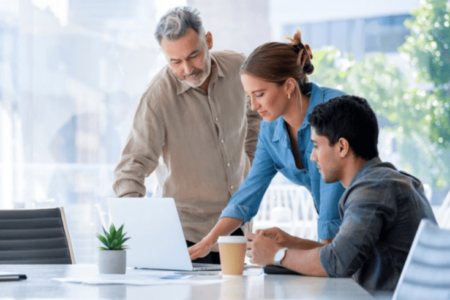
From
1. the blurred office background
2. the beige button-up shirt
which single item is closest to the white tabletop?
the beige button-up shirt

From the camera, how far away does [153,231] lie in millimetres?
1899

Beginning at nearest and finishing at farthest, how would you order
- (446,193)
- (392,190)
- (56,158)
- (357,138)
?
(392,190) → (357,138) → (56,158) → (446,193)

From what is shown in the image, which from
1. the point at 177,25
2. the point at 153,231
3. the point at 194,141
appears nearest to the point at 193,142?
the point at 194,141

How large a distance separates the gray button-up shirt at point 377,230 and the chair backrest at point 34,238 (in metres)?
1.11

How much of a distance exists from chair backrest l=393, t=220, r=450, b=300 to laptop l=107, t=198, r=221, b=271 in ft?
2.78

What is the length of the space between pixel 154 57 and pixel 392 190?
3718mm

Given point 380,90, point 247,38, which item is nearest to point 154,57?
point 247,38

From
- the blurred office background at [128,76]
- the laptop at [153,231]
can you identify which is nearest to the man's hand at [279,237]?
the laptop at [153,231]

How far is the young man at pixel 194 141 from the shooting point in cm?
254

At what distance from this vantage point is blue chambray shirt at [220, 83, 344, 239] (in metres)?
1.99

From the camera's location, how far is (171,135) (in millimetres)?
2594

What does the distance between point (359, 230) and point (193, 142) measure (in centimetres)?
106

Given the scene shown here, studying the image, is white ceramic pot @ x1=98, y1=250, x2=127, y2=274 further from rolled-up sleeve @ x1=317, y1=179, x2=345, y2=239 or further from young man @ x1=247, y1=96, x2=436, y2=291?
rolled-up sleeve @ x1=317, y1=179, x2=345, y2=239

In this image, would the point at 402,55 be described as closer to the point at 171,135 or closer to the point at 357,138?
the point at 171,135
